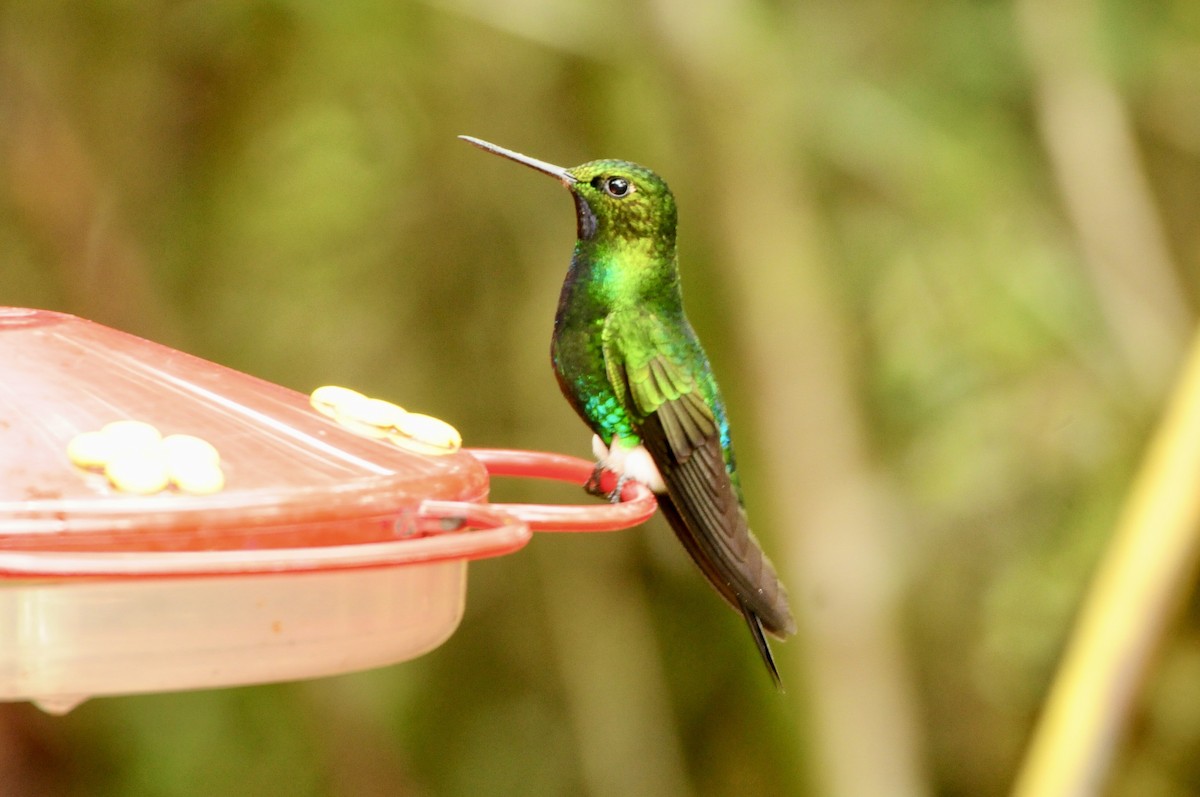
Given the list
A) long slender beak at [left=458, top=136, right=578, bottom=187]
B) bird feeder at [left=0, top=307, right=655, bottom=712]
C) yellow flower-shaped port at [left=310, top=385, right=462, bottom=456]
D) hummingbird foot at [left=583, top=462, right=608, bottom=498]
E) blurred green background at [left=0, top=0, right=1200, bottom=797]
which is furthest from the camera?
blurred green background at [left=0, top=0, right=1200, bottom=797]

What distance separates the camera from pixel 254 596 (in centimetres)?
115

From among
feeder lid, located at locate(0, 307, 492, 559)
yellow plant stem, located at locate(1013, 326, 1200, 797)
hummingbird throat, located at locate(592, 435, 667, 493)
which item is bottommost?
yellow plant stem, located at locate(1013, 326, 1200, 797)

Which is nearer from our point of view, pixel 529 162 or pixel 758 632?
pixel 529 162

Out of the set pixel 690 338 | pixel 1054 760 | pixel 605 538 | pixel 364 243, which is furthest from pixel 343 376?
pixel 1054 760

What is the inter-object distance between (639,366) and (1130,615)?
695mm

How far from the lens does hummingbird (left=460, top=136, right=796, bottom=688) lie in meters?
1.77

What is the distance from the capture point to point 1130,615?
5.68 ft

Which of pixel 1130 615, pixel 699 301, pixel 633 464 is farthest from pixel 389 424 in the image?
pixel 699 301

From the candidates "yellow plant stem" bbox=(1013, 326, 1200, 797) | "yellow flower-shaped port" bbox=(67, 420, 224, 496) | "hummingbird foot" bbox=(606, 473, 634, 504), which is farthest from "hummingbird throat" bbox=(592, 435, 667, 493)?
"yellow flower-shaped port" bbox=(67, 420, 224, 496)

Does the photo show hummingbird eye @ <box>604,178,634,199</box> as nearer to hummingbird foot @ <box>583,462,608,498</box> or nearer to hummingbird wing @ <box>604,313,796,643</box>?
hummingbird wing @ <box>604,313,796,643</box>

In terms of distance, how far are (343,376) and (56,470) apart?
351 centimetres

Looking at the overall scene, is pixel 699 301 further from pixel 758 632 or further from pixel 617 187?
pixel 758 632

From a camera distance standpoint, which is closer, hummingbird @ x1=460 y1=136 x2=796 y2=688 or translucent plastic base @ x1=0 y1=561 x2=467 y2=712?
translucent plastic base @ x1=0 y1=561 x2=467 y2=712

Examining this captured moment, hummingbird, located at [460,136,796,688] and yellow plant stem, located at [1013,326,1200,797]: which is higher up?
hummingbird, located at [460,136,796,688]
